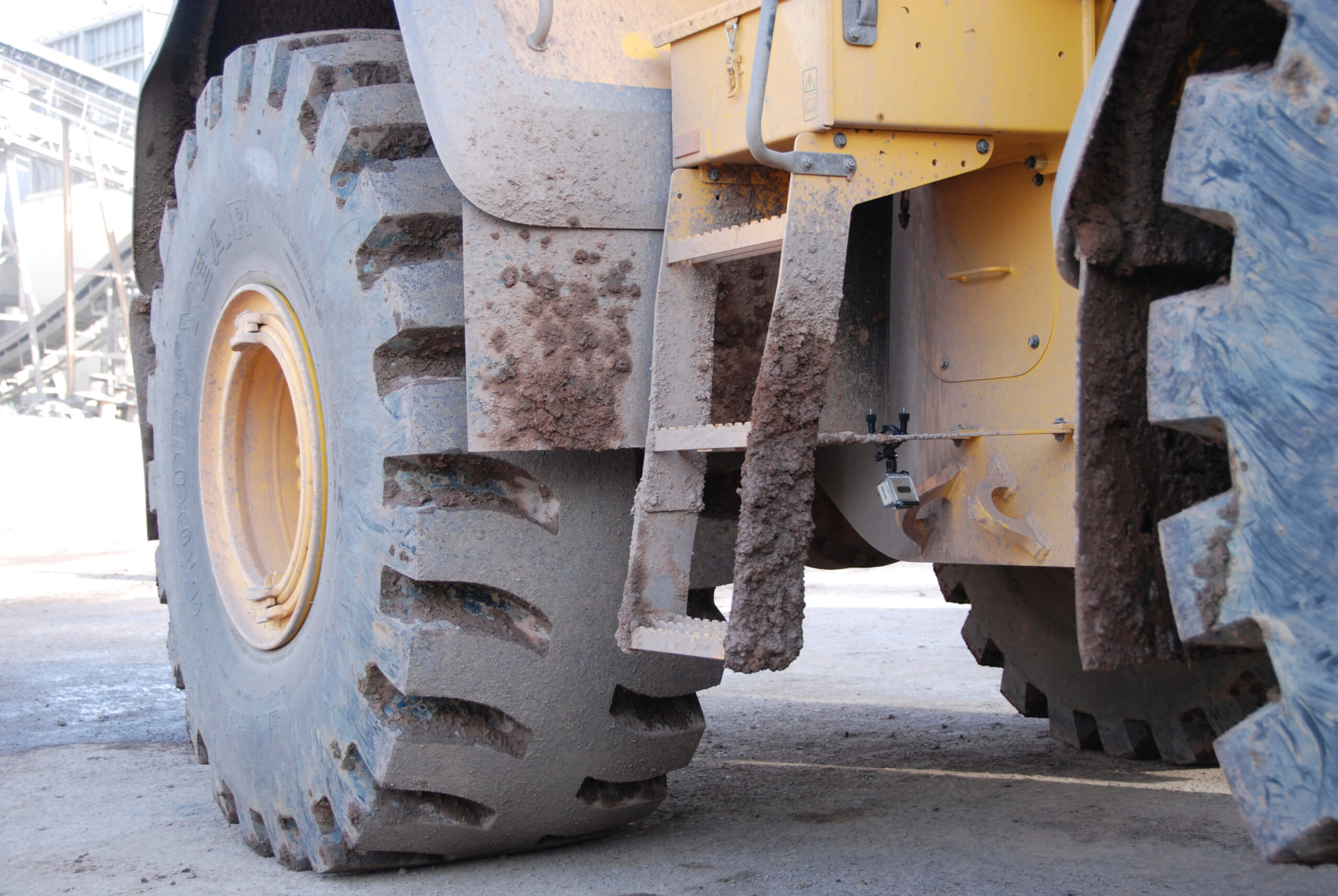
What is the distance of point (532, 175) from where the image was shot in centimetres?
218

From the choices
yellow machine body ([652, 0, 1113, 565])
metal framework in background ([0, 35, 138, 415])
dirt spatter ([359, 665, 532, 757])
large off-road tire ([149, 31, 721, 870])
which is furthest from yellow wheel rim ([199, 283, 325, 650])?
metal framework in background ([0, 35, 138, 415])

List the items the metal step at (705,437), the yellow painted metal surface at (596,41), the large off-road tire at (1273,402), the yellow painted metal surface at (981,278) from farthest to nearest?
the yellow painted metal surface at (596,41), the yellow painted metal surface at (981,278), the metal step at (705,437), the large off-road tire at (1273,402)

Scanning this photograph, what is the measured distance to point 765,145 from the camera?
1.90 metres

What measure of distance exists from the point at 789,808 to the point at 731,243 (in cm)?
153

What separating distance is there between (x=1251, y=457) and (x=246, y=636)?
229cm

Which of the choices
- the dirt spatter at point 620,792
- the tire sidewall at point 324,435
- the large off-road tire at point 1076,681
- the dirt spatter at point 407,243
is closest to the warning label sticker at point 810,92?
the dirt spatter at point 407,243

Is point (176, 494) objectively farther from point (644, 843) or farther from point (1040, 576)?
point (1040, 576)

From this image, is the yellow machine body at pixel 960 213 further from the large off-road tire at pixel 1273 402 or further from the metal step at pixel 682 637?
the large off-road tire at pixel 1273 402

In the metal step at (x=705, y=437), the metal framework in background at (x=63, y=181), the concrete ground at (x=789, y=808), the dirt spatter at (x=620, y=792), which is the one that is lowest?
the concrete ground at (x=789, y=808)

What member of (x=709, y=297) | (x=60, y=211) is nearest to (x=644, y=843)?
(x=709, y=297)

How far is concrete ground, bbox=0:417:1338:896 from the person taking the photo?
8.23 ft

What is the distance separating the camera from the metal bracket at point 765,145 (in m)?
1.82

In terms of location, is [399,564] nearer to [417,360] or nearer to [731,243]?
[417,360]

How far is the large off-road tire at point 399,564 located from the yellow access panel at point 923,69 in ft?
2.12
